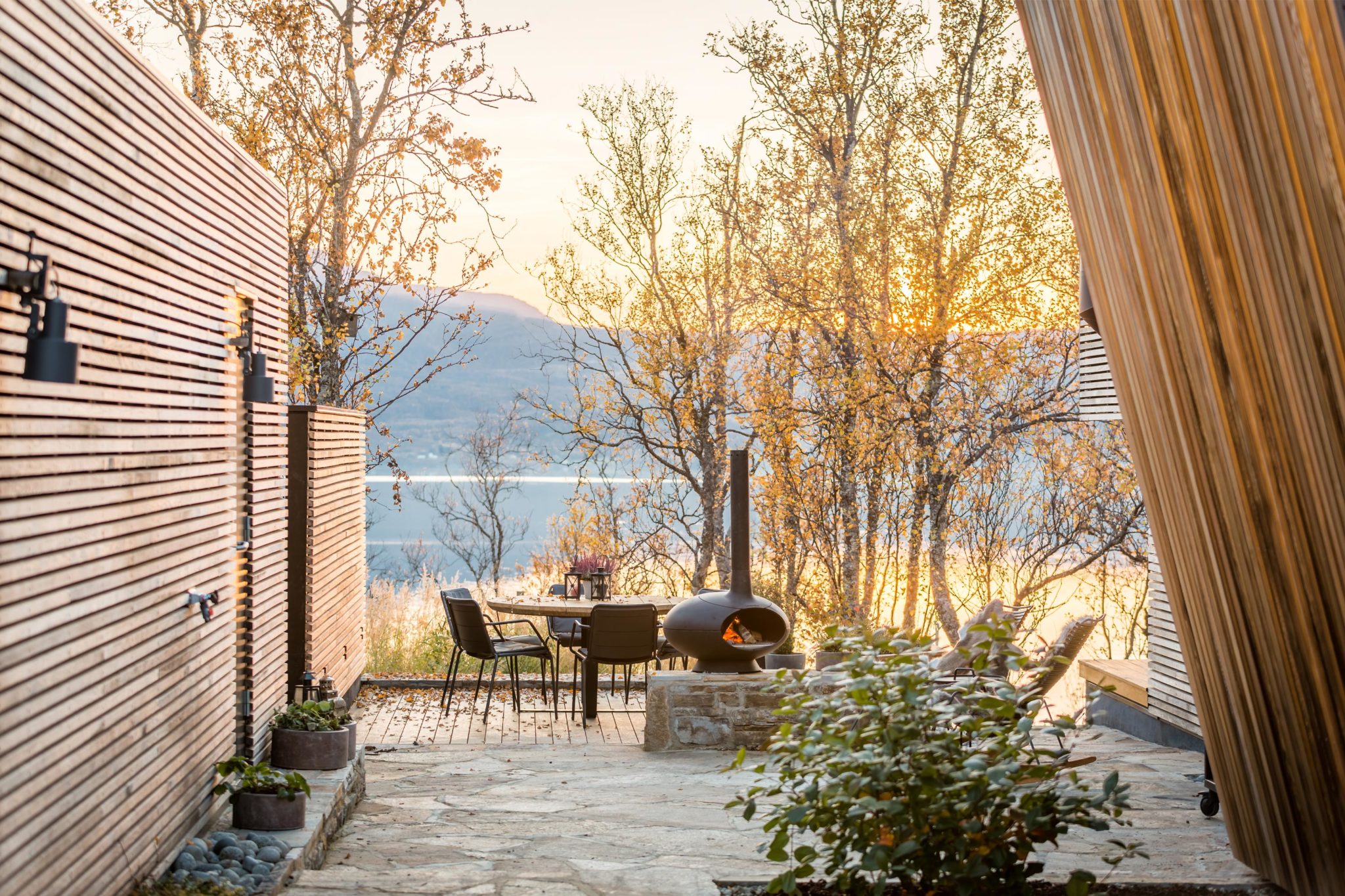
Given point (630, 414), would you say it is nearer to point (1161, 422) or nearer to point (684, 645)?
point (684, 645)

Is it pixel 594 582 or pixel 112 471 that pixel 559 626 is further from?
pixel 112 471

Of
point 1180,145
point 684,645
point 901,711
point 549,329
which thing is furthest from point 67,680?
point 549,329

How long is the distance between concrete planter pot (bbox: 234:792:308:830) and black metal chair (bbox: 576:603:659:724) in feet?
11.8

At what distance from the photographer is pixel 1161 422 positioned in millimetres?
3824

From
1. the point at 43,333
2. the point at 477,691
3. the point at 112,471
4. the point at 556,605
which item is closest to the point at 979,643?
the point at 43,333

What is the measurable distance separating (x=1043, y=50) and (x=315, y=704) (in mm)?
4475

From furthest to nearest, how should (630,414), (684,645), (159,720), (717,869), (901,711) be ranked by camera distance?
(630,414)
(684,645)
(717,869)
(159,720)
(901,711)

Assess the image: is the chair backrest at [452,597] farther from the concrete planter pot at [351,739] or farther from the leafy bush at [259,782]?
the leafy bush at [259,782]

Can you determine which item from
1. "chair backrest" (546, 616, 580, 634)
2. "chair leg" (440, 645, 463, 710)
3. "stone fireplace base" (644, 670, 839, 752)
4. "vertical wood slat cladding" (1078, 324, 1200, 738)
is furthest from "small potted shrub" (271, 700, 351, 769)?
"vertical wood slat cladding" (1078, 324, 1200, 738)

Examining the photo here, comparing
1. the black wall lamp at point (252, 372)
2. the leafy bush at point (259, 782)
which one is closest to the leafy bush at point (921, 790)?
the leafy bush at point (259, 782)

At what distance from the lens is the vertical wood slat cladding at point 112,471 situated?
3.01 meters

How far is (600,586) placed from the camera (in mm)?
9203

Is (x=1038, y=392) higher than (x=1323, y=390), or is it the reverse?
(x=1038, y=392)

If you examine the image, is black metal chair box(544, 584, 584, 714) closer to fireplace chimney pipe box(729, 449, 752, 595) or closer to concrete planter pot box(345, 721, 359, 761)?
fireplace chimney pipe box(729, 449, 752, 595)
